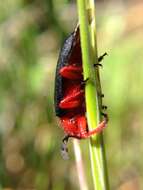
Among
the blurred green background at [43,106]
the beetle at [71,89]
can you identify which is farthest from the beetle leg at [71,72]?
the blurred green background at [43,106]

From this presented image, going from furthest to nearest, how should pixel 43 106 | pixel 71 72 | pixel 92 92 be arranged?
pixel 43 106, pixel 71 72, pixel 92 92

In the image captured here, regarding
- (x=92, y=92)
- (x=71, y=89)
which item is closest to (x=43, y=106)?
(x=71, y=89)

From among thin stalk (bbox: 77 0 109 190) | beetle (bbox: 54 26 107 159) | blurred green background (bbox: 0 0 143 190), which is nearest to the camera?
thin stalk (bbox: 77 0 109 190)

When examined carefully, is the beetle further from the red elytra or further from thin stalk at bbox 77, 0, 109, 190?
thin stalk at bbox 77, 0, 109, 190

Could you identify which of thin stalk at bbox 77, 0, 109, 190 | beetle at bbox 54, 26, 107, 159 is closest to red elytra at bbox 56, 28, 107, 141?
beetle at bbox 54, 26, 107, 159

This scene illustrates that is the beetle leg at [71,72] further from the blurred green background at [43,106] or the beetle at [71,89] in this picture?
the blurred green background at [43,106]

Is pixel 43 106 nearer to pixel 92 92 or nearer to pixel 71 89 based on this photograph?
pixel 71 89

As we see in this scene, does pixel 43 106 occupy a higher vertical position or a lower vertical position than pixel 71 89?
lower

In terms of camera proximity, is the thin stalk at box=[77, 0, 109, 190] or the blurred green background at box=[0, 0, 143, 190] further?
the blurred green background at box=[0, 0, 143, 190]
